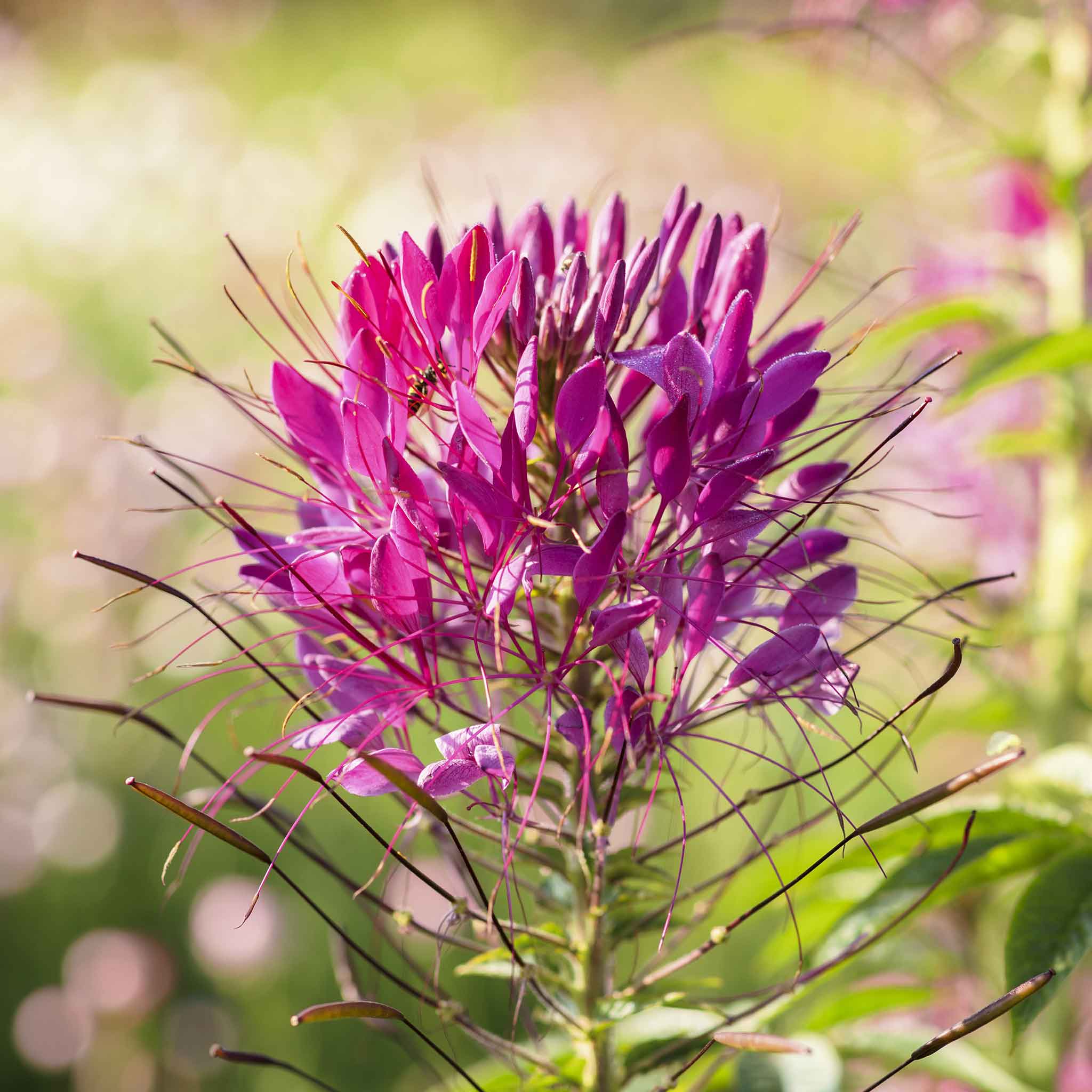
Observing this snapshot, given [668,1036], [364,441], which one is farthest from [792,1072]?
[364,441]

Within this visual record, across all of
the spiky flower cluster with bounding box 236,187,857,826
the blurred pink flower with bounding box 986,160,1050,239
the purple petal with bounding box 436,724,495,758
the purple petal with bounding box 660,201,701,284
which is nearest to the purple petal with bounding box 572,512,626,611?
the spiky flower cluster with bounding box 236,187,857,826

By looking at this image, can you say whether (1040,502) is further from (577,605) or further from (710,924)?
(577,605)

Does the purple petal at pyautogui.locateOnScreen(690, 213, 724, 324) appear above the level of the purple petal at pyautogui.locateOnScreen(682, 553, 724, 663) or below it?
above

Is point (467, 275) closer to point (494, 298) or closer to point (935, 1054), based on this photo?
point (494, 298)

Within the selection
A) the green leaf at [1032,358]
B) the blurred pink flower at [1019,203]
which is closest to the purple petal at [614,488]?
the green leaf at [1032,358]

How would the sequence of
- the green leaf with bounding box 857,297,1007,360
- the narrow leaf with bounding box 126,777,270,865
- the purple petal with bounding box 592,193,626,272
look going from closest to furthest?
the narrow leaf with bounding box 126,777,270,865 → the purple petal with bounding box 592,193,626,272 → the green leaf with bounding box 857,297,1007,360

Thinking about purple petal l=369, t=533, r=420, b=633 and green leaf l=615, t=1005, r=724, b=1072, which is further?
green leaf l=615, t=1005, r=724, b=1072

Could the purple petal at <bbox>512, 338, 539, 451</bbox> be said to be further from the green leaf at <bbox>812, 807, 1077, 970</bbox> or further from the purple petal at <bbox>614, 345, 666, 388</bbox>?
the green leaf at <bbox>812, 807, 1077, 970</bbox>
